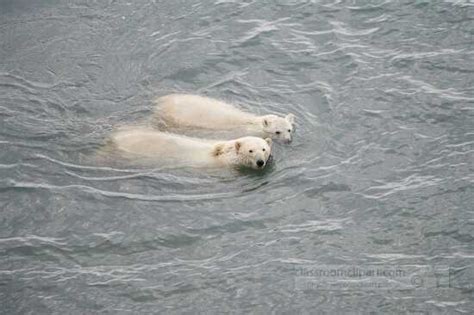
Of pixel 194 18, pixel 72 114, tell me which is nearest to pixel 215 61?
pixel 194 18

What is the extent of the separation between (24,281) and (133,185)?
8.88 ft

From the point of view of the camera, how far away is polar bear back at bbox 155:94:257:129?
46.2 ft

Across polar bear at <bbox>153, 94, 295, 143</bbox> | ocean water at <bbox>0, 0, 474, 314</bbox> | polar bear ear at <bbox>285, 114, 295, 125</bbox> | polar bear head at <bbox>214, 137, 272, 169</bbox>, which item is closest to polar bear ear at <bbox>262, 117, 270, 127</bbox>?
polar bear at <bbox>153, 94, 295, 143</bbox>

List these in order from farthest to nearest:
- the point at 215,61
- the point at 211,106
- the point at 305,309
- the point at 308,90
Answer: the point at 215,61 < the point at 308,90 < the point at 211,106 < the point at 305,309

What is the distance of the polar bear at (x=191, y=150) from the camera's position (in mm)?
12953

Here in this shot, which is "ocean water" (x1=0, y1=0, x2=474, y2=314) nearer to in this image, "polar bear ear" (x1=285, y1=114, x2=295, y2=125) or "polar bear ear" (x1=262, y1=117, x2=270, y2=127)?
"polar bear ear" (x1=285, y1=114, x2=295, y2=125)

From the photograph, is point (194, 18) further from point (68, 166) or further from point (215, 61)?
point (68, 166)

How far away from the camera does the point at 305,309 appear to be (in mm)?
10148

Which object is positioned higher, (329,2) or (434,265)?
(329,2)

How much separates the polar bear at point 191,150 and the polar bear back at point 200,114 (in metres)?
0.76

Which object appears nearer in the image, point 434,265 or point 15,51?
point 434,265

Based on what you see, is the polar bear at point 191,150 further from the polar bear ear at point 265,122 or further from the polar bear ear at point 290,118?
the polar bear ear at point 290,118

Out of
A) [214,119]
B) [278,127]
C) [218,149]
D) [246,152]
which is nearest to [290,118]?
[278,127]

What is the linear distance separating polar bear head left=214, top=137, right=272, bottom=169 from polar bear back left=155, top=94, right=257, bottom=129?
101 cm
